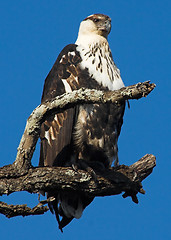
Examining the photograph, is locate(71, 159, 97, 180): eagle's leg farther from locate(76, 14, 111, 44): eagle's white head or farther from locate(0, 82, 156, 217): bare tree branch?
locate(76, 14, 111, 44): eagle's white head

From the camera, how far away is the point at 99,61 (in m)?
6.07

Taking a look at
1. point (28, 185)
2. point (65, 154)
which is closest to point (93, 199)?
point (65, 154)

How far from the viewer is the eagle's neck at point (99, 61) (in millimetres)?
5898

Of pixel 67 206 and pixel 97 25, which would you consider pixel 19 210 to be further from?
pixel 97 25

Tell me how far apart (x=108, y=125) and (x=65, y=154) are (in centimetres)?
68

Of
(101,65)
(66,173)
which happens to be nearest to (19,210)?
(66,173)

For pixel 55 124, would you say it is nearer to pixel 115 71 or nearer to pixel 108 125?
pixel 108 125

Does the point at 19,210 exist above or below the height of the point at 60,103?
below

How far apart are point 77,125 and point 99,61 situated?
0.94m

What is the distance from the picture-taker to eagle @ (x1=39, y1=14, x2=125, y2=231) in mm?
5723

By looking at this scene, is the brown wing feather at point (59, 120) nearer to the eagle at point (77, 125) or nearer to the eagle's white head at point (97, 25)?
the eagle at point (77, 125)

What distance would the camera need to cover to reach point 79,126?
5758mm

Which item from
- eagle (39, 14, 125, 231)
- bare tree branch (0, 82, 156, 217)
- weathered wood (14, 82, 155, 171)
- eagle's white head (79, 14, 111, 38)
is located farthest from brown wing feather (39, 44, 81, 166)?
weathered wood (14, 82, 155, 171)

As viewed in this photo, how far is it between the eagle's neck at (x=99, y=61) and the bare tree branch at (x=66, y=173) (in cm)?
111
